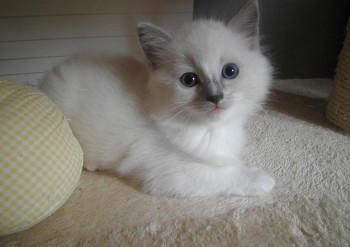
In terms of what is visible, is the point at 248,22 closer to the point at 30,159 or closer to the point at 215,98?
the point at 215,98

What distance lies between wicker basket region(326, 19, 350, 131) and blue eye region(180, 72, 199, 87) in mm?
919

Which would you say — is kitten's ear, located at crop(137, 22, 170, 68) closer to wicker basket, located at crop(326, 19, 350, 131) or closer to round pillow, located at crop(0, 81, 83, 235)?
round pillow, located at crop(0, 81, 83, 235)

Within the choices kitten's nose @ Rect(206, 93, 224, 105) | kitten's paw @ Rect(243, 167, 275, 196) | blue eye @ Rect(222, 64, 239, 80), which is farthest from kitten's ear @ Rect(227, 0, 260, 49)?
kitten's paw @ Rect(243, 167, 275, 196)

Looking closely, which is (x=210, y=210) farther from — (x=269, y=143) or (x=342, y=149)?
(x=342, y=149)

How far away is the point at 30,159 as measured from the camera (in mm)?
933

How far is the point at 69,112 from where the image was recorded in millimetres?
1232

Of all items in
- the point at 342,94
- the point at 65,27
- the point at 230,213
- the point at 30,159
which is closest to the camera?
the point at 30,159

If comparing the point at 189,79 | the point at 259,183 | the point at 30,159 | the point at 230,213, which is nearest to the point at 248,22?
the point at 189,79

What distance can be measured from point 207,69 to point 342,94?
92cm

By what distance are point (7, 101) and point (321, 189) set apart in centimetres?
122

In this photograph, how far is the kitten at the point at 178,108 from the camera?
1047 mm

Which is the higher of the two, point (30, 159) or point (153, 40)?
point (153, 40)

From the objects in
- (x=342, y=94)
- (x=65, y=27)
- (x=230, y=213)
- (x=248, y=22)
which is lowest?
(x=230, y=213)

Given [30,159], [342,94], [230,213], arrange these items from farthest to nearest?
[342,94]
[230,213]
[30,159]
